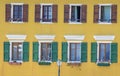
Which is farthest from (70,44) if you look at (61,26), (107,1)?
(107,1)

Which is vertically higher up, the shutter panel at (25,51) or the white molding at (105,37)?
the white molding at (105,37)

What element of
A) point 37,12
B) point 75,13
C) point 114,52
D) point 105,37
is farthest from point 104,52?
point 37,12

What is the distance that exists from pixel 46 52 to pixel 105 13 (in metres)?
4.11

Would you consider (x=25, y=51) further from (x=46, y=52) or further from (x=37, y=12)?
(x=37, y=12)

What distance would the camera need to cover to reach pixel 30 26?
33.9 meters

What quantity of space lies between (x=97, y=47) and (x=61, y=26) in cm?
241

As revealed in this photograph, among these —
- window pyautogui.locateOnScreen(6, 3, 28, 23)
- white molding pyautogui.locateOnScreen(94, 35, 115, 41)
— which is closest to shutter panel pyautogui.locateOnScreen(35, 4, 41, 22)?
window pyautogui.locateOnScreen(6, 3, 28, 23)

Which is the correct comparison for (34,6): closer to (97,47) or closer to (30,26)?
(30,26)

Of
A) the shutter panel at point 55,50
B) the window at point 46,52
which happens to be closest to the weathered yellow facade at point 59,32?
the shutter panel at point 55,50

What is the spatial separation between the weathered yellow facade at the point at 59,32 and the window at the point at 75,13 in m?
0.18

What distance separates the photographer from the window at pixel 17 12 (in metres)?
33.9

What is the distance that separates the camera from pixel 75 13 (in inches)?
1339

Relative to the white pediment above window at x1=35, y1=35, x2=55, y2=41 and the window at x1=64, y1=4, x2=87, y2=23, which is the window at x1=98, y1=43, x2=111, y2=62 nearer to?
the window at x1=64, y1=4, x2=87, y2=23

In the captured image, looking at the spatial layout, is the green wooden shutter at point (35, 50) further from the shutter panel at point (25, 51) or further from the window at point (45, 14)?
the window at point (45, 14)
